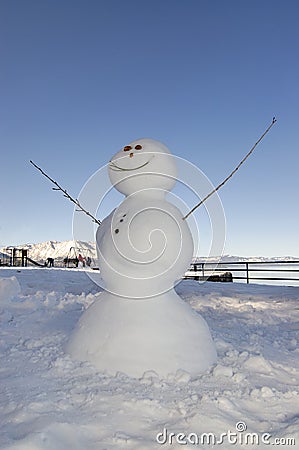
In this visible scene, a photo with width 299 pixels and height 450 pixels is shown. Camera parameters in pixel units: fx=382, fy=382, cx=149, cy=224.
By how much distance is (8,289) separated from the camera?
6746 millimetres

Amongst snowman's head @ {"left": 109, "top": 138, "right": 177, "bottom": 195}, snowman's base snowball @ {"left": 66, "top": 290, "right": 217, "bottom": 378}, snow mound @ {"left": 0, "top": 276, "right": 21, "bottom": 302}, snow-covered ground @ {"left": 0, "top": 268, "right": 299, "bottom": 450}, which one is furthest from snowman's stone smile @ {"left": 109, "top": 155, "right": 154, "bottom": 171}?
snow mound @ {"left": 0, "top": 276, "right": 21, "bottom": 302}

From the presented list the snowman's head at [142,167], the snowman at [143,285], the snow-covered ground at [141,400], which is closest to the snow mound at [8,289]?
the snow-covered ground at [141,400]

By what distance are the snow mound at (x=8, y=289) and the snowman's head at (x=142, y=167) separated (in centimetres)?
341

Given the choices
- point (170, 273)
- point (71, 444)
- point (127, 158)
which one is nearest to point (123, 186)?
point (127, 158)

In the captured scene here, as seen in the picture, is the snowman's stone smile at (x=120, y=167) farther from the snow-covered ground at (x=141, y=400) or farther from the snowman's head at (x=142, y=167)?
the snow-covered ground at (x=141, y=400)

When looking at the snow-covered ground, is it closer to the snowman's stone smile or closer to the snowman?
the snowman

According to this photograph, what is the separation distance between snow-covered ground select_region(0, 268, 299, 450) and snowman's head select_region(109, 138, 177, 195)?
6.42ft

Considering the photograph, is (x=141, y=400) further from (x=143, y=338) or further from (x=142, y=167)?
(x=142, y=167)

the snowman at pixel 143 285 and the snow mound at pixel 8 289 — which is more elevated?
the snowman at pixel 143 285

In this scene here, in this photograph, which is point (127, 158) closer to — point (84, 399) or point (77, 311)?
point (84, 399)

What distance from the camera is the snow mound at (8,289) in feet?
21.5

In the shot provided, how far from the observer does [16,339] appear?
4676 millimetres

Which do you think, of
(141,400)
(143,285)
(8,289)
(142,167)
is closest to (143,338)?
(143,285)

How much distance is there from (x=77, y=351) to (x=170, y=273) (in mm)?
1238
